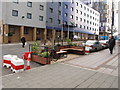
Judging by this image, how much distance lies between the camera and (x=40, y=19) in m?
29.8

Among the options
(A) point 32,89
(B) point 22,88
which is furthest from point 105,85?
(B) point 22,88

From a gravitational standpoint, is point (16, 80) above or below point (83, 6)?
below

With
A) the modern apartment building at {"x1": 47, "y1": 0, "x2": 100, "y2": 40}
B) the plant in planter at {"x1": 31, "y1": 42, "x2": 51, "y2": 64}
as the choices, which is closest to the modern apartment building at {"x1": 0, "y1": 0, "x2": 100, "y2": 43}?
the modern apartment building at {"x1": 47, "y1": 0, "x2": 100, "y2": 40}

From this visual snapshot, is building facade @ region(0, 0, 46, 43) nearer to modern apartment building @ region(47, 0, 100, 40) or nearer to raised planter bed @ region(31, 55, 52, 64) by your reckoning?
modern apartment building @ region(47, 0, 100, 40)

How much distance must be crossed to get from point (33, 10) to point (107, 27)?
57.4 m

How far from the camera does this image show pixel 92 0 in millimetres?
71375

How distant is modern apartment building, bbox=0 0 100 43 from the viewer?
2288cm

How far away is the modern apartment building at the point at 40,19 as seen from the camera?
75.1 ft

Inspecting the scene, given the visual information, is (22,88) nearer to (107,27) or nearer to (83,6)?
(83,6)

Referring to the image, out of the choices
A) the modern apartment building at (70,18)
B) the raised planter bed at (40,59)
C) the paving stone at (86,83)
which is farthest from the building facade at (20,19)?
the paving stone at (86,83)

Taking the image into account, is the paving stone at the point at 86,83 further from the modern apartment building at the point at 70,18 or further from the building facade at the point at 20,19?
the modern apartment building at the point at 70,18

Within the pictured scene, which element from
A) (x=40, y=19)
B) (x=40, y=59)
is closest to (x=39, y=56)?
(x=40, y=59)

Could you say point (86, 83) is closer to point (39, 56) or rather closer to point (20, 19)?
point (39, 56)

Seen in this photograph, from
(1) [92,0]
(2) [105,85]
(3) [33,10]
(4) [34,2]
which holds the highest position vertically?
(1) [92,0]
